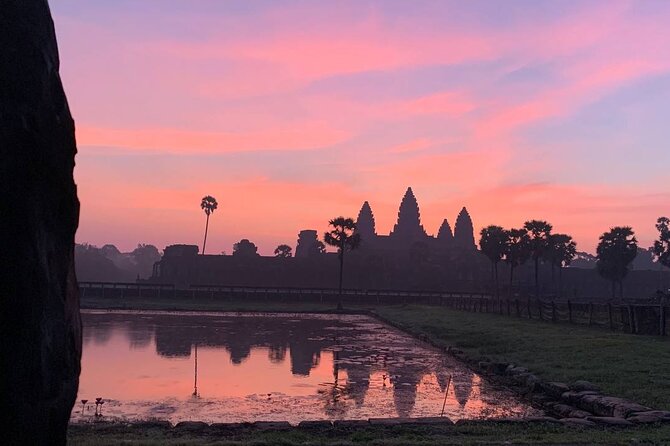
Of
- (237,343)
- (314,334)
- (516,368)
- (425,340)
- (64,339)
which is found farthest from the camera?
(314,334)

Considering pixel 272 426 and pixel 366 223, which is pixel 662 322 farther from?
pixel 366 223

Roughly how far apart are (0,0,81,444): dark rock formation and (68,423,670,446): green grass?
3100 millimetres

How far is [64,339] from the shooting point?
4633 millimetres

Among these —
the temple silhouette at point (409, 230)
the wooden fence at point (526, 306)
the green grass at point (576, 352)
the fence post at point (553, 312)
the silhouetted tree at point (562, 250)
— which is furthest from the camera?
the temple silhouette at point (409, 230)

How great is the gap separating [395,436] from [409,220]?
10352 cm

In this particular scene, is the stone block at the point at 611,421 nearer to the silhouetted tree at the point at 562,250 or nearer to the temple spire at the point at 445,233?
the silhouetted tree at the point at 562,250

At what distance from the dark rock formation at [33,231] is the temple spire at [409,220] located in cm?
10419

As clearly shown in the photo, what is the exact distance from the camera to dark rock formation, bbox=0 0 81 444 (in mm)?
4125

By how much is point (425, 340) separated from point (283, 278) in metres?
56.5

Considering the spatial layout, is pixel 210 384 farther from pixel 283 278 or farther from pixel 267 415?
pixel 283 278

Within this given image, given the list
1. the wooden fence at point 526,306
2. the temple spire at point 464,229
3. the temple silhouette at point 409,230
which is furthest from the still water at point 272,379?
the temple spire at point 464,229

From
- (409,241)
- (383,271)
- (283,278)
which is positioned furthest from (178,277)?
(409,241)

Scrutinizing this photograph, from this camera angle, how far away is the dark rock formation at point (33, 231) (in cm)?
412

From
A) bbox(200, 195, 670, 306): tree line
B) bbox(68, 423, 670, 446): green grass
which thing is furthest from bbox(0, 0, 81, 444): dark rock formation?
bbox(200, 195, 670, 306): tree line
